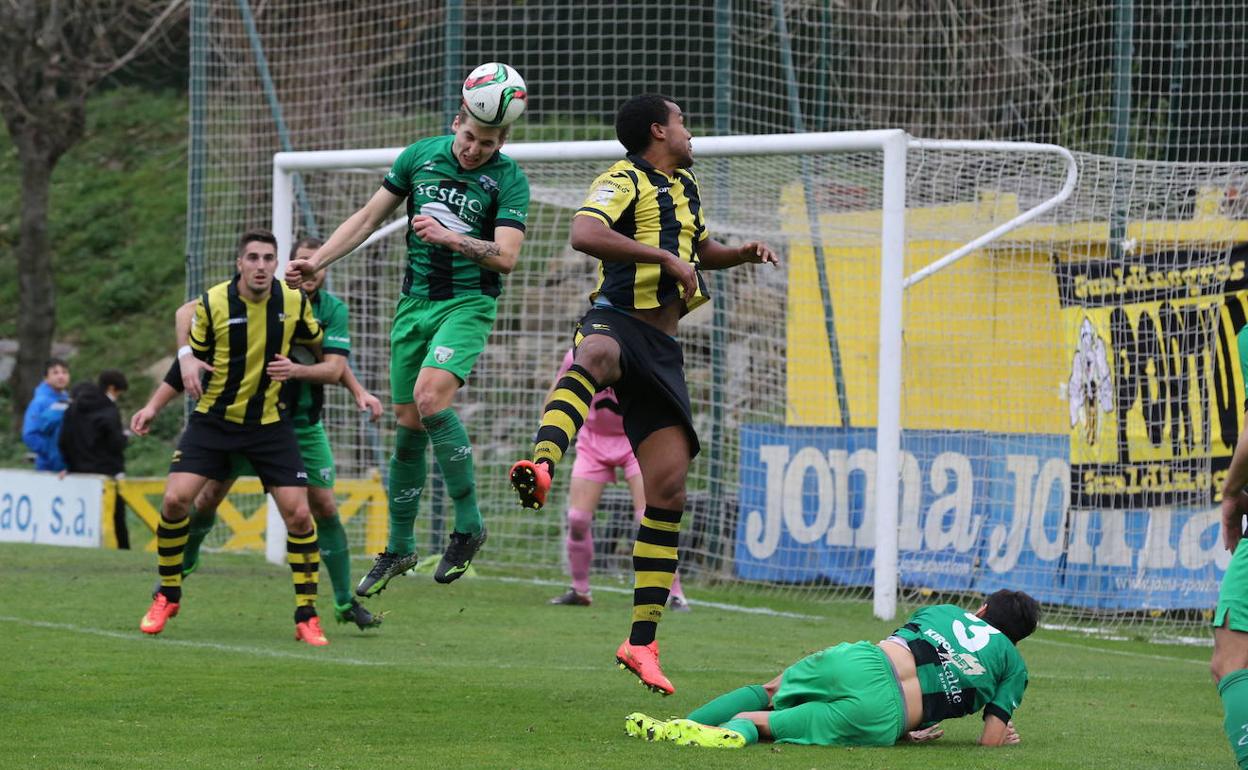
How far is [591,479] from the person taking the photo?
13172 mm

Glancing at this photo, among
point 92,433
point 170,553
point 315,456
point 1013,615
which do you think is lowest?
point 170,553

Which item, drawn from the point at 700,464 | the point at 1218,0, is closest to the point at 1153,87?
the point at 1218,0

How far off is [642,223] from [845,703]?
7.39 ft

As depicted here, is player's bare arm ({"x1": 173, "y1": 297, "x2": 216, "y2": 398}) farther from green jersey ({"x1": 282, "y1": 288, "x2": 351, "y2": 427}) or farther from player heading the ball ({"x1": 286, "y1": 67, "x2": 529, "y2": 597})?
player heading the ball ({"x1": 286, "y1": 67, "x2": 529, "y2": 597})

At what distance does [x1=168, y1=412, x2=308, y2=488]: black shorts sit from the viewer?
10273mm

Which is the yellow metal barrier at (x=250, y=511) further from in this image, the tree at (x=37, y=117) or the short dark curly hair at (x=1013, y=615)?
the short dark curly hair at (x=1013, y=615)

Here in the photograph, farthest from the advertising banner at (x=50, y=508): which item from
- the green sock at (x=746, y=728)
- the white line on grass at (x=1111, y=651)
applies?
the green sock at (x=746, y=728)

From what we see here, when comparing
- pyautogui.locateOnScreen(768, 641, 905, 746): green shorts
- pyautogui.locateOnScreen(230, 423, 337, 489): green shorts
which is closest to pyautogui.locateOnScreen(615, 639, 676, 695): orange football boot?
pyautogui.locateOnScreen(768, 641, 905, 746): green shorts

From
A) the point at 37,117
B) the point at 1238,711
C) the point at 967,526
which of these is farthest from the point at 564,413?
the point at 37,117

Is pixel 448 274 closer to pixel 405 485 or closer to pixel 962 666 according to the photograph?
pixel 405 485

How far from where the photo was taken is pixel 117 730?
695 centimetres

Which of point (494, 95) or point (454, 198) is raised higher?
point (494, 95)

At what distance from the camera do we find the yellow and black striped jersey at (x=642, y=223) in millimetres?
7461

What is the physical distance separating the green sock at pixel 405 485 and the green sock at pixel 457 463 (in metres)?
0.24
